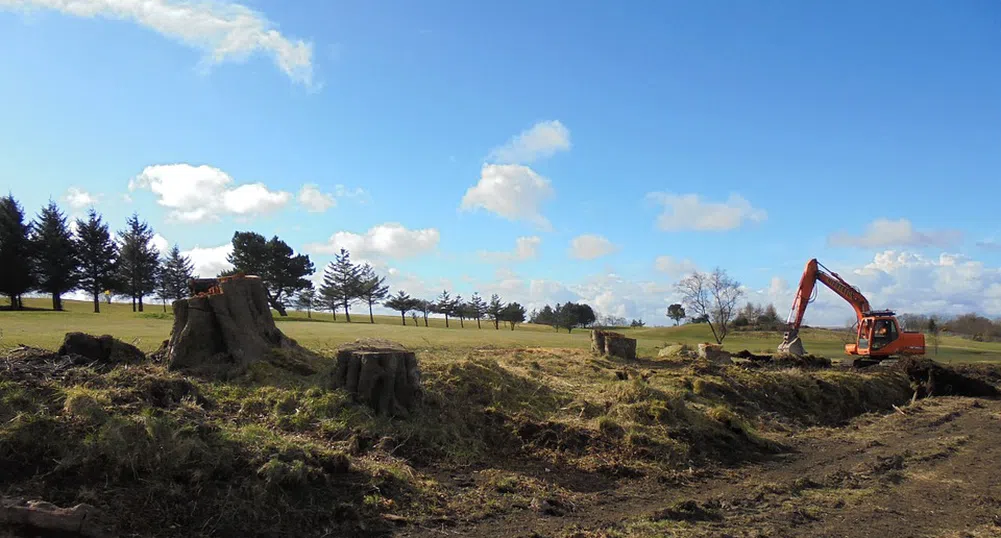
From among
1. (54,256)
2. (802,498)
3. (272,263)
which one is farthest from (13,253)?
(802,498)

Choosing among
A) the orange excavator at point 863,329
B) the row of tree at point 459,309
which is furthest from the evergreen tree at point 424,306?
the orange excavator at point 863,329

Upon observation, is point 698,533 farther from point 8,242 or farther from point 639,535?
point 8,242

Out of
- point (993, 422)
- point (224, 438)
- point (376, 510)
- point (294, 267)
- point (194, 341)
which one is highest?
point (294, 267)

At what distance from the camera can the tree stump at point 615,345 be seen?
18688 mm

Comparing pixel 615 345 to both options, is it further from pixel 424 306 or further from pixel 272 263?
pixel 424 306

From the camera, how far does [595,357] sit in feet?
56.3

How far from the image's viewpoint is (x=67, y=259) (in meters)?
54.2

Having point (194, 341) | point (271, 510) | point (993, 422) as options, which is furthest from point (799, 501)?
point (993, 422)

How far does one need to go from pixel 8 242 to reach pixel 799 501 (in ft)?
203

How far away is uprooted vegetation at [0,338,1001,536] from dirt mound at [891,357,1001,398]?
933 centimetres

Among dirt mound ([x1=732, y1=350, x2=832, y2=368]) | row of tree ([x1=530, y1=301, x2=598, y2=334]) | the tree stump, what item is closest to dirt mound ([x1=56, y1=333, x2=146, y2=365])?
the tree stump

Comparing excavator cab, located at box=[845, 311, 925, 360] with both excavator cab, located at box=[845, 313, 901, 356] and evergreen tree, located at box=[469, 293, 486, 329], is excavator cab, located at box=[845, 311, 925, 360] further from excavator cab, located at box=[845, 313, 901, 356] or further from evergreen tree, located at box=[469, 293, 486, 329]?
evergreen tree, located at box=[469, 293, 486, 329]

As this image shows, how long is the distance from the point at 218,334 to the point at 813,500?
9316mm

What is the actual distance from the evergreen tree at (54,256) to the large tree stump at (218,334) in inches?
2060
